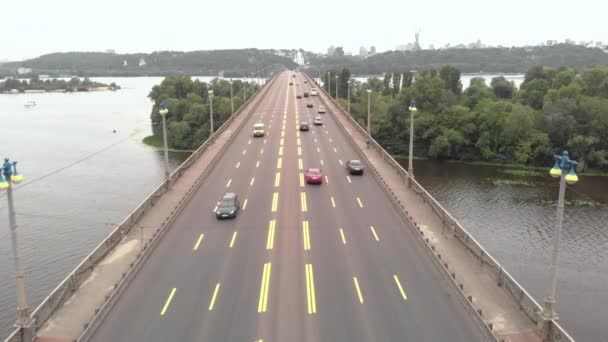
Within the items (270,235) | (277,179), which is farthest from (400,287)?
(277,179)

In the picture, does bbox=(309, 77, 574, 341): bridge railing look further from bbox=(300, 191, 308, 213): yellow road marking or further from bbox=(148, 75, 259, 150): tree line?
bbox=(148, 75, 259, 150): tree line

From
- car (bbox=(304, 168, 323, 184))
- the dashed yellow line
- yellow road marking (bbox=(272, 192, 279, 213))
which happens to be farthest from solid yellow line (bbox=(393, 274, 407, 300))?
car (bbox=(304, 168, 323, 184))

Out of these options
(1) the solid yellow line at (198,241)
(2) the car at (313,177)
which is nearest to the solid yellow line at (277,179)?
(2) the car at (313,177)

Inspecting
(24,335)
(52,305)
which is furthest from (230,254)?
(24,335)

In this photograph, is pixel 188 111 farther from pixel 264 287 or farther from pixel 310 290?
pixel 310 290

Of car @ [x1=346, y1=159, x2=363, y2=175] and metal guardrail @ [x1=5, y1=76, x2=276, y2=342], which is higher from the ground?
car @ [x1=346, y1=159, x2=363, y2=175]

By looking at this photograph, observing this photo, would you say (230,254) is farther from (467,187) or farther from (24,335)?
(467,187)
